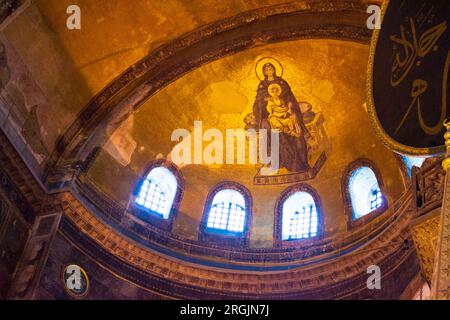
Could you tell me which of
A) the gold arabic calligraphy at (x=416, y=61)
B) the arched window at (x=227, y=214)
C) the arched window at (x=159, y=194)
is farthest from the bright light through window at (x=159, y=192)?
the gold arabic calligraphy at (x=416, y=61)

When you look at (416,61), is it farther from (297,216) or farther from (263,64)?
(263,64)

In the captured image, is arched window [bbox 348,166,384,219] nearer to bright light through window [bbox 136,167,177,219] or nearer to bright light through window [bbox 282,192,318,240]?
bright light through window [bbox 282,192,318,240]

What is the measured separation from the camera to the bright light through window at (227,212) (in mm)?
17094

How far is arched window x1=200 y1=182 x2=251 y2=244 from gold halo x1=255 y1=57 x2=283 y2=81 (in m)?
2.95

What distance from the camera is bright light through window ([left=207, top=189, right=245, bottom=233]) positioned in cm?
1709

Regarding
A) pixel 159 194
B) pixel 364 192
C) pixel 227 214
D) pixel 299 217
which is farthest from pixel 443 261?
pixel 159 194

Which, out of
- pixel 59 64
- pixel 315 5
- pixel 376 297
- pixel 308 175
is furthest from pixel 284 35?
pixel 376 297

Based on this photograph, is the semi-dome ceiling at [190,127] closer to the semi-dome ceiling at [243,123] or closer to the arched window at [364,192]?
the semi-dome ceiling at [243,123]

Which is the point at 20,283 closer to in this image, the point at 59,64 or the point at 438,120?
the point at 59,64

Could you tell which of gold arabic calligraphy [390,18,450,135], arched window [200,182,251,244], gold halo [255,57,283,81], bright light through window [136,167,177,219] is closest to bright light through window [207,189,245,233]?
arched window [200,182,251,244]

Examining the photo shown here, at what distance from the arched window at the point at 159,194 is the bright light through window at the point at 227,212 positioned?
96 cm

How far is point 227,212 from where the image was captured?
17.4m

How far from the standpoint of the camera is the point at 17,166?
47.4 feet

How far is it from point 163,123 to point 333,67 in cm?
454
